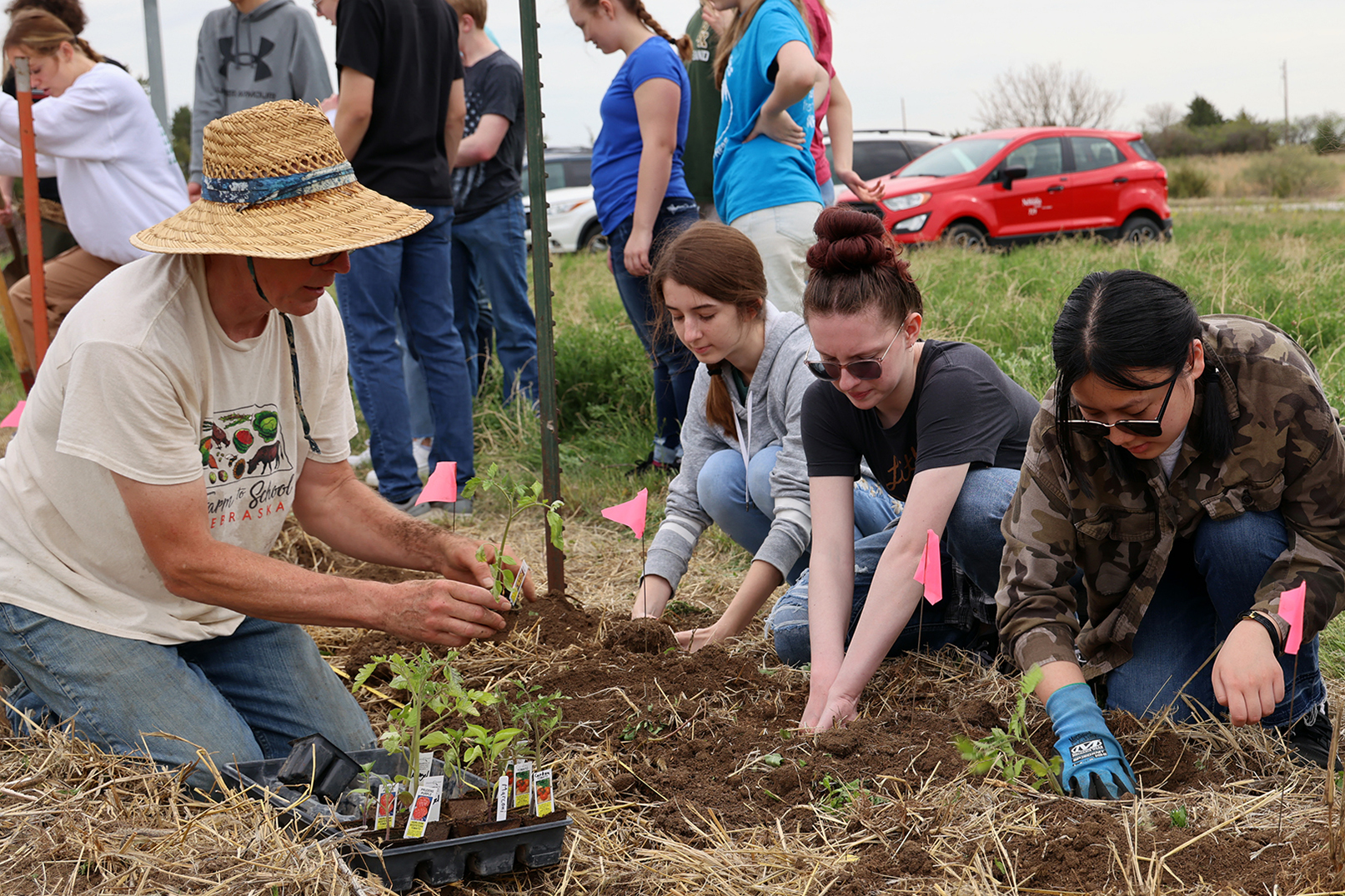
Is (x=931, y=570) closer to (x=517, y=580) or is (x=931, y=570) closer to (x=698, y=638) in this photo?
(x=517, y=580)

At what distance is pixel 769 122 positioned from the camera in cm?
346

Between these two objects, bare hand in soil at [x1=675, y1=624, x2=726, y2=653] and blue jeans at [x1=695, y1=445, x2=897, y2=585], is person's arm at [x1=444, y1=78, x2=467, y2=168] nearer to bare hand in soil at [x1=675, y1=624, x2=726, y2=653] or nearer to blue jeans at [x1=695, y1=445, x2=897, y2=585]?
blue jeans at [x1=695, y1=445, x2=897, y2=585]

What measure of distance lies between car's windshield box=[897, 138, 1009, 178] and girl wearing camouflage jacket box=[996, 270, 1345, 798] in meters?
8.82

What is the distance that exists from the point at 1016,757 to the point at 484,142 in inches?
142

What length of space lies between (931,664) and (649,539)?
1515mm

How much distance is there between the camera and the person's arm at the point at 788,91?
329cm

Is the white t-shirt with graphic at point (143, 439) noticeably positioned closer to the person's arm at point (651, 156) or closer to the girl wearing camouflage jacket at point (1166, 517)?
the girl wearing camouflage jacket at point (1166, 517)

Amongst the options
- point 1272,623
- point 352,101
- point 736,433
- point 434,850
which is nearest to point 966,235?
point 352,101

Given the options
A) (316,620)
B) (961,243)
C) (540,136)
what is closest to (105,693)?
(316,620)

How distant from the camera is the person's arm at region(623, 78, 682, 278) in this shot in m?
3.56

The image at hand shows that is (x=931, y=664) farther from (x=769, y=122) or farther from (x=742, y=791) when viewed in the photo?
(x=769, y=122)

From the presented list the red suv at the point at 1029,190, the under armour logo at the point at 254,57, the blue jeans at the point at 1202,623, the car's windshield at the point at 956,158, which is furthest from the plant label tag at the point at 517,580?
the car's windshield at the point at 956,158

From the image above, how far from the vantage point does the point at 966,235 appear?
10031mm

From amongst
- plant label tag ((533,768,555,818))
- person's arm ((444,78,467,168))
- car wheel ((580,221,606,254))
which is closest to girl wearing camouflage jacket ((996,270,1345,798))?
plant label tag ((533,768,555,818))
